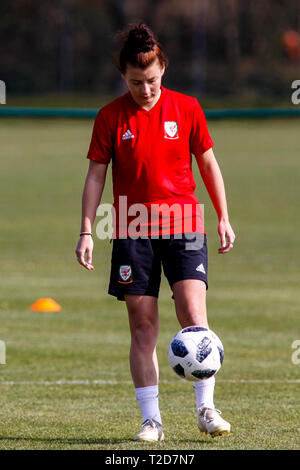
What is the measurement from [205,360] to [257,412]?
3.73 feet

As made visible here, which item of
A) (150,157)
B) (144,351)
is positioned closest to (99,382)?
(144,351)

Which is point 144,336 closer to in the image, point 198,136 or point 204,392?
point 204,392

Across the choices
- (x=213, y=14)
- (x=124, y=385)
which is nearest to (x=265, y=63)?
(x=213, y=14)

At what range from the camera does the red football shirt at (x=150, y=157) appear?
226 inches

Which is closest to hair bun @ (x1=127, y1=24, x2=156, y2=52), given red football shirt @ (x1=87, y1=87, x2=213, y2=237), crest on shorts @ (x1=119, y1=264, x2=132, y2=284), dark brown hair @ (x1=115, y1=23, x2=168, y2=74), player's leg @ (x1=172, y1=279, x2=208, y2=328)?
dark brown hair @ (x1=115, y1=23, x2=168, y2=74)

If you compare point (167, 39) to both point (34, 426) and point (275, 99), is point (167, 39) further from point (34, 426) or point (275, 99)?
point (34, 426)

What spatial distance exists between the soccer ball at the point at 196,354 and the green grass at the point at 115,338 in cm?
38

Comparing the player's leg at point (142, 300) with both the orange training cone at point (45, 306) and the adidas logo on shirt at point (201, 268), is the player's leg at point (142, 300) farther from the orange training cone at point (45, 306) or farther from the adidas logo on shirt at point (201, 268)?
the orange training cone at point (45, 306)

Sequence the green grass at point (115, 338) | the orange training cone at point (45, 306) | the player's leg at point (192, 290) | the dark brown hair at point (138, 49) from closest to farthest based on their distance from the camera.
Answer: the dark brown hair at point (138, 49) → the player's leg at point (192, 290) → the green grass at point (115, 338) → the orange training cone at point (45, 306)

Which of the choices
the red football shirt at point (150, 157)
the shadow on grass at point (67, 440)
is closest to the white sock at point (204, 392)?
the shadow on grass at point (67, 440)

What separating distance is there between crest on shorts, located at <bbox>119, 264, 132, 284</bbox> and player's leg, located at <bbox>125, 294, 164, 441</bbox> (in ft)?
0.32

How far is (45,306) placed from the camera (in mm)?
11188

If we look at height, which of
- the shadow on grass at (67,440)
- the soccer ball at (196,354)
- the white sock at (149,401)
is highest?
the soccer ball at (196,354)

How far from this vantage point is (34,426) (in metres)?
6.15
